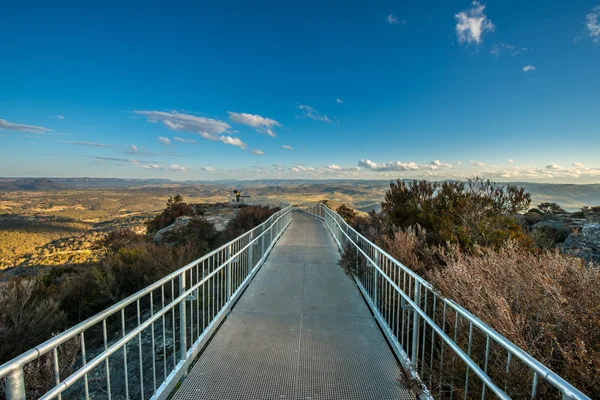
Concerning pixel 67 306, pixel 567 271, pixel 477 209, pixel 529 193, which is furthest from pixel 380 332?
pixel 529 193

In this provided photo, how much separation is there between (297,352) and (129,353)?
2.59m

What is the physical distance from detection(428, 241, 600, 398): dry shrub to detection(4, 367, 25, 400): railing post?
2963 millimetres

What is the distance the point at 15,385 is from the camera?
1378 mm

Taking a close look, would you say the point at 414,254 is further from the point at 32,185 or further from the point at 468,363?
the point at 32,185

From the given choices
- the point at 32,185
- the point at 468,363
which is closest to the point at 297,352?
the point at 468,363

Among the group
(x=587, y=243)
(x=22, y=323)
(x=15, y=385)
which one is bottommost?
(x=22, y=323)

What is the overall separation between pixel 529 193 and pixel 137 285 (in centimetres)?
1070

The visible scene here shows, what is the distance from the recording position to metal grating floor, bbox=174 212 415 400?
9.52ft

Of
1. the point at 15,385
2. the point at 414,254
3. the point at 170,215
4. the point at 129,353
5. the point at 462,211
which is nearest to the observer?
the point at 15,385

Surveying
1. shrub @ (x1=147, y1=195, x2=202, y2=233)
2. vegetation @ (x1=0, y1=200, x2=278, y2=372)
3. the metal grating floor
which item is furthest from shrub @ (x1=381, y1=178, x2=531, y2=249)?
shrub @ (x1=147, y1=195, x2=202, y2=233)

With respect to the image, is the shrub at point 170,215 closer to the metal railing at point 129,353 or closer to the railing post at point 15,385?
the metal railing at point 129,353

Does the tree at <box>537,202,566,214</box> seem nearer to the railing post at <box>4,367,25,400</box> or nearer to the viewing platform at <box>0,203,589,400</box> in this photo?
the viewing platform at <box>0,203,589,400</box>

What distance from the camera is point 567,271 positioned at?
2951 mm

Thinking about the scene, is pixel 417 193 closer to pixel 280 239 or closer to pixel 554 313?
pixel 280 239
